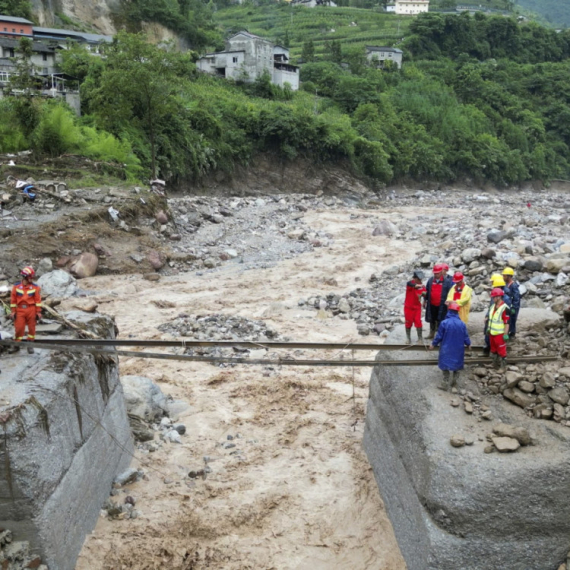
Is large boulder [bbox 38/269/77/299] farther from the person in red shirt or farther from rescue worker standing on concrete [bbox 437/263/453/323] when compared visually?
rescue worker standing on concrete [bbox 437/263/453/323]

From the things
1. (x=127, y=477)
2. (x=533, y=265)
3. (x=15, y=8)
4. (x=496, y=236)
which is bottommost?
(x=127, y=477)

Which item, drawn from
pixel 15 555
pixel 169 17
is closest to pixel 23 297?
pixel 15 555

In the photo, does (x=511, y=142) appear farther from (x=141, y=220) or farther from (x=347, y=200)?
(x=141, y=220)

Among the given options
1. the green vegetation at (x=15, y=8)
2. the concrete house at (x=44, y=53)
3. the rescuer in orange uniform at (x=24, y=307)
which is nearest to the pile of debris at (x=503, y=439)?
the rescuer in orange uniform at (x=24, y=307)

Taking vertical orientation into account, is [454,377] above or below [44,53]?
below

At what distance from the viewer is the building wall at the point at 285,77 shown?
4947 centimetres

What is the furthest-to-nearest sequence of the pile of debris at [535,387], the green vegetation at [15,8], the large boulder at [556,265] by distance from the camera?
the green vegetation at [15,8], the large boulder at [556,265], the pile of debris at [535,387]

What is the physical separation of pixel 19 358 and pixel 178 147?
2416 cm

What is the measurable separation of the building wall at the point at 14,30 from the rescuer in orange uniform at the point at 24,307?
3655 cm

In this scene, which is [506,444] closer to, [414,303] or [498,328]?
[498,328]

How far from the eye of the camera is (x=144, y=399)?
769cm

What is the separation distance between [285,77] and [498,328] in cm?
4855

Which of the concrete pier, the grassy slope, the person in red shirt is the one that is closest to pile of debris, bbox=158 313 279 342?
the person in red shirt

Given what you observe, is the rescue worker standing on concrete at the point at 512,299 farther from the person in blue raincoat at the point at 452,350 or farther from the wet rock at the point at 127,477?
the wet rock at the point at 127,477
